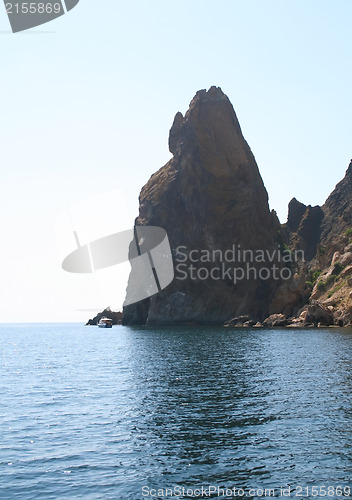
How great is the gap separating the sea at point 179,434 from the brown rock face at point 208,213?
104992mm

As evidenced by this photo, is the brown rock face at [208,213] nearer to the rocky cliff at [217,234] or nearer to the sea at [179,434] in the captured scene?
the rocky cliff at [217,234]

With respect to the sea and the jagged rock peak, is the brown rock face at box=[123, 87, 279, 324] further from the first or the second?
the sea

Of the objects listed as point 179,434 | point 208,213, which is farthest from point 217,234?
point 179,434

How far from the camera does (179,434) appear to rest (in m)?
25.2

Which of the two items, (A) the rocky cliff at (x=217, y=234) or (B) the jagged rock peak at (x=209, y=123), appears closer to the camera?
(A) the rocky cliff at (x=217, y=234)

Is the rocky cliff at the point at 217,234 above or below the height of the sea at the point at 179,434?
above

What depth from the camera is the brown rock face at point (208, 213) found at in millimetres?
152875

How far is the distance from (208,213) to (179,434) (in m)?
138

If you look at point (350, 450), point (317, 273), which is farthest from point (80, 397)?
point (317, 273)

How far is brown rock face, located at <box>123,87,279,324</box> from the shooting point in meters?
153

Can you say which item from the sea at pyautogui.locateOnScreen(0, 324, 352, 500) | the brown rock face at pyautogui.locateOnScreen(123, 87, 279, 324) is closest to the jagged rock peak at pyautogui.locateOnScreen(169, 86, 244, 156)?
the brown rock face at pyautogui.locateOnScreen(123, 87, 279, 324)

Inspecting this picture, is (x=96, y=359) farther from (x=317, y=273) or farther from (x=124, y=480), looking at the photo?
(x=317, y=273)

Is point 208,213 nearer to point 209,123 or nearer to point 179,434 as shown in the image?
point 209,123

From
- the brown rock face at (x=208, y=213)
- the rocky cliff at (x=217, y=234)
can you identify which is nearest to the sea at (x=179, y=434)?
the rocky cliff at (x=217, y=234)
